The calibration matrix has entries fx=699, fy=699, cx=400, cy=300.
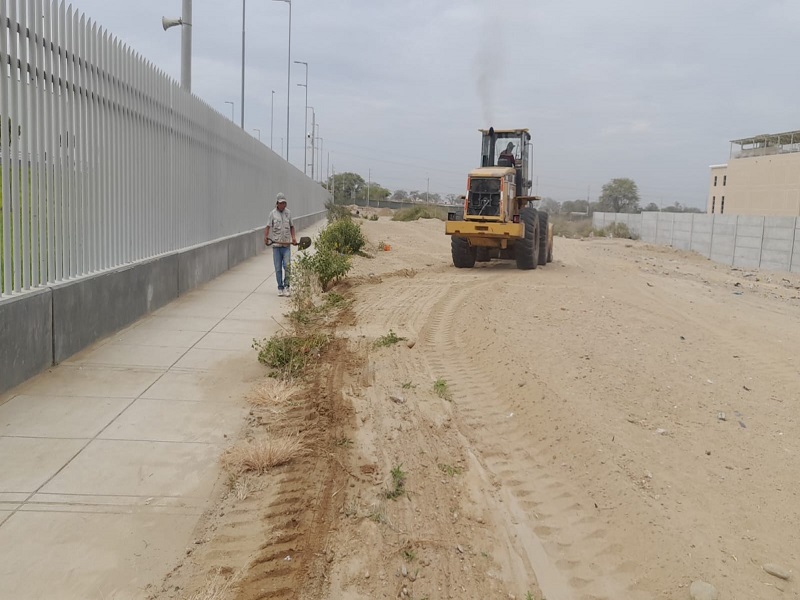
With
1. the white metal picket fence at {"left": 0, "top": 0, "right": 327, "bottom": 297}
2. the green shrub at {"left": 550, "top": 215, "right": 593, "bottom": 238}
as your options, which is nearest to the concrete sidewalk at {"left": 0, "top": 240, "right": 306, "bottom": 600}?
the white metal picket fence at {"left": 0, "top": 0, "right": 327, "bottom": 297}

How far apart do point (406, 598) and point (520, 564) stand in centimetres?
83

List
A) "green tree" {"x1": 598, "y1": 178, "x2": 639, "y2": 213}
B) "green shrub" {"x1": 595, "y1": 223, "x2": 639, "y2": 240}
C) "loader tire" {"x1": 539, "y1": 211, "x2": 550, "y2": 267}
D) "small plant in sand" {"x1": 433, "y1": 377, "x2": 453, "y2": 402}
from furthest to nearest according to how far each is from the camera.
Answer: "green tree" {"x1": 598, "y1": 178, "x2": 639, "y2": 213}, "green shrub" {"x1": 595, "y1": 223, "x2": 639, "y2": 240}, "loader tire" {"x1": 539, "y1": 211, "x2": 550, "y2": 267}, "small plant in sand" {"x1": 433, "y1": 377, "x2": 453, "y2": 402}

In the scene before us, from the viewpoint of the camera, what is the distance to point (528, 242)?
1709cm

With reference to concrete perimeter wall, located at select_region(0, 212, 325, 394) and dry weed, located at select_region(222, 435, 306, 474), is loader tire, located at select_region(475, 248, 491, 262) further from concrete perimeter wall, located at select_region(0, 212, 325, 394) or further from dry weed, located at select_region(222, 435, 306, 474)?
dry weed, located at select_region(222, 435, 306, 474)

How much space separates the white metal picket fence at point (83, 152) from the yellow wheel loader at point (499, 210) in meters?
6.67

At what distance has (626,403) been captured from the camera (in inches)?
266

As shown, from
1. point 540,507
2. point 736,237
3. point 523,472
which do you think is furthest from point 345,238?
point 736,237

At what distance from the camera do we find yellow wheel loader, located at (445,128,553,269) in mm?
16438

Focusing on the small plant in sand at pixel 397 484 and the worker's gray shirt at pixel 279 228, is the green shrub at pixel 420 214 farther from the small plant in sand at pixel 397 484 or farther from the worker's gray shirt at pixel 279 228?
the small plant in sand at pixel 397 484

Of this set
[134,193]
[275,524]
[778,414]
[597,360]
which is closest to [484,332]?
[597,360]

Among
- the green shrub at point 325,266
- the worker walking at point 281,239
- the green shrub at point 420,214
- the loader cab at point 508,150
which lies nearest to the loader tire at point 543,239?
the loader cab at point 508,150

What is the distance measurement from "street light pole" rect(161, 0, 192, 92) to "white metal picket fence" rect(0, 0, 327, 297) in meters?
0.48

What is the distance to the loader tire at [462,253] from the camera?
59.1 ft

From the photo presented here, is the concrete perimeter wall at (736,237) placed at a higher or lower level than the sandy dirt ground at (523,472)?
higher
